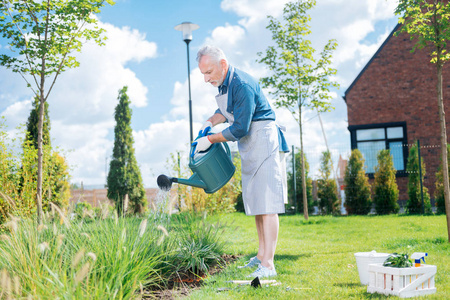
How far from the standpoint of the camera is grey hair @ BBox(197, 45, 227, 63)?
12.4 feet

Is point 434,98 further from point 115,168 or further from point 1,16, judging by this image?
point 1,16

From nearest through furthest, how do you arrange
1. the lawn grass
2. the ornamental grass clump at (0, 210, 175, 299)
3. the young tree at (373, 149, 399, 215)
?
the ornamental grass clump at (0, 210, 175, 299) → the lawn grass → the young tree at (373, 149, 399, 215)

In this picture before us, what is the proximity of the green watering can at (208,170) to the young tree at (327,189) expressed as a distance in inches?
361

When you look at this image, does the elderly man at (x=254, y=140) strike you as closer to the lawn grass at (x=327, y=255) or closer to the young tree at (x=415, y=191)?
the lawn grass at (x=327, y=255)

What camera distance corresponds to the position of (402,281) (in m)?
3.28

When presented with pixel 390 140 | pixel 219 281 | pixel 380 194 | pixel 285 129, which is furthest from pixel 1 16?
pixel 390 140

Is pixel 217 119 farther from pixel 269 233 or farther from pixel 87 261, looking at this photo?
pixel 87 261

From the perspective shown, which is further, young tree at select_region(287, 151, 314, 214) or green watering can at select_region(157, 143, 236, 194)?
young tree at select_region(287, 151, 314, 214)

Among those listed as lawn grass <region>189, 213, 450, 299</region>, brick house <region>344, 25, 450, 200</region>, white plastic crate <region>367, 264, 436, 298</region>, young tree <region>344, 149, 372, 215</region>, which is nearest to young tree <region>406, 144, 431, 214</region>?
young tree <region>344, 149, 372, 215</region>

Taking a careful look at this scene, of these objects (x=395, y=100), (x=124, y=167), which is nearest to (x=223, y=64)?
(x=124, y=167)

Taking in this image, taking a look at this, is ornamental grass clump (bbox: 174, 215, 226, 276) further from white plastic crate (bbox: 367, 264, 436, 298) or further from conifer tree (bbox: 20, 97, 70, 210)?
conifer tree (bbox: 20, 97, 70, 210)

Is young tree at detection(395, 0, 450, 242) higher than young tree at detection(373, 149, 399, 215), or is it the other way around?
young tree at detection(395, 0, 450, 242)

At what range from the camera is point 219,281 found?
12.5 feet

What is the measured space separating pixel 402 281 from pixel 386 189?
957 cm
